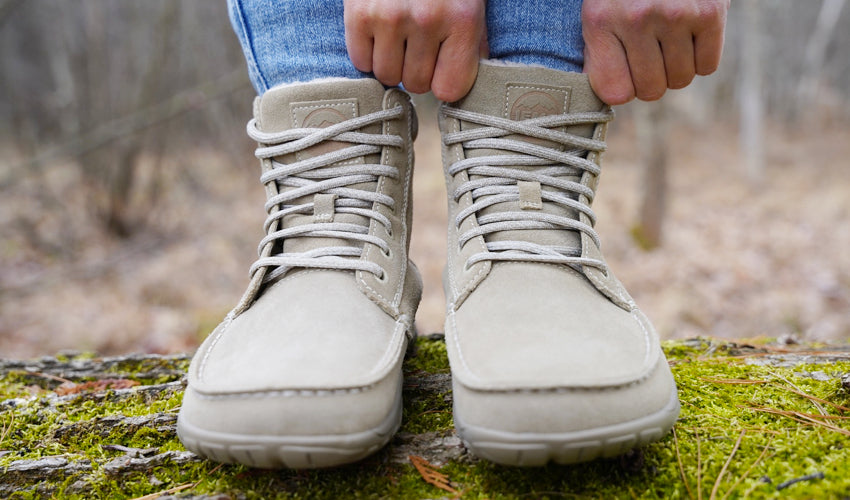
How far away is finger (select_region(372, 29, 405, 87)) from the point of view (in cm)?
117

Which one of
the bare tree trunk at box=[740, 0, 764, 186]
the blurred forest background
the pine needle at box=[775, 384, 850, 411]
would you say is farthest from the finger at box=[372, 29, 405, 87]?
the bare tree trunk at box=[740, 0, 764, 186]

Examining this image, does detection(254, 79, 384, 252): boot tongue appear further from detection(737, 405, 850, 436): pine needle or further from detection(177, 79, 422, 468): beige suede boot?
detection(737, 405, 850, 436): pine needle

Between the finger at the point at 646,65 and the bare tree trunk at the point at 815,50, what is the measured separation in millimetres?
21576

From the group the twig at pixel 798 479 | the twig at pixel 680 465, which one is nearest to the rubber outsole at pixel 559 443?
the twig at pixel 680 465

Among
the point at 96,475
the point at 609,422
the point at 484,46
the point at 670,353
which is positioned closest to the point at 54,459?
the point at 96,475

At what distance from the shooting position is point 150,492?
1036 mm

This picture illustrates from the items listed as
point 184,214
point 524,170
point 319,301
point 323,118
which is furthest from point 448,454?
point 184,214

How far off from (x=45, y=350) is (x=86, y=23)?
173 inches

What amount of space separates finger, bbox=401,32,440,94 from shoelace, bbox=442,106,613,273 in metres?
0.12

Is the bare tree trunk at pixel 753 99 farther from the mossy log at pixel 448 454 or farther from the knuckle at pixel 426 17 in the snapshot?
the knuckle at pixel 426 17

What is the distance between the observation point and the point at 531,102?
1.25 meters

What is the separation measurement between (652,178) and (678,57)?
6.01 m

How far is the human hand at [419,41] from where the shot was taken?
1.14m

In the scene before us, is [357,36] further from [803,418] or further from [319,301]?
[803,418]
